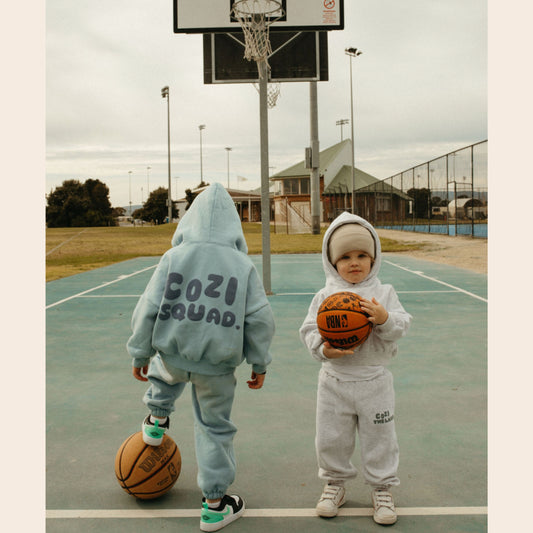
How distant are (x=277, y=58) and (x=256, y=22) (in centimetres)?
125

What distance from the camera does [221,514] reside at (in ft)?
8.67

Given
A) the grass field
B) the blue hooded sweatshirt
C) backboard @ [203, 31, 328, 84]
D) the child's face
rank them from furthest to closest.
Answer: the grass field, backboard @ [203, 31, 328, 84], the child's face, the blue hooded sweatshirt

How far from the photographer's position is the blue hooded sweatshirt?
8.48 ft

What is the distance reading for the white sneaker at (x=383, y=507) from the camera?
265 centimetres

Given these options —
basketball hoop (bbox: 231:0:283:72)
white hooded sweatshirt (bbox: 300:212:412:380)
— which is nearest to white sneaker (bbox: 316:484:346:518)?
white hooded sweatshirt (bbox: 300:212:412:380)

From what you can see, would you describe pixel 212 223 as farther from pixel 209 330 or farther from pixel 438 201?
pixel 438 201

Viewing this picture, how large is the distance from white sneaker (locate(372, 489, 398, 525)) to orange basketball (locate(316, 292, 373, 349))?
2.32ft

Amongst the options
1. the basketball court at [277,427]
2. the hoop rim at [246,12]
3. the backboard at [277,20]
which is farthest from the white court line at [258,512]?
the backboard at [277,20]

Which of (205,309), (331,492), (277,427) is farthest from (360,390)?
(277,427)

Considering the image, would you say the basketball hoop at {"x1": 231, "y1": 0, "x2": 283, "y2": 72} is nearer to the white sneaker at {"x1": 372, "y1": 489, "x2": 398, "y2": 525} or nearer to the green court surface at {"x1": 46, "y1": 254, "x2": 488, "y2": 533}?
the green court surface at {"x1": 46, "y1": 254, "x2": 488, "y2": 533}

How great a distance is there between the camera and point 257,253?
20.7 m

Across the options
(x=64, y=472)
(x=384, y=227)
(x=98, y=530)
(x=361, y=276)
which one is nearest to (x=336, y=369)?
(x=361, y=276)

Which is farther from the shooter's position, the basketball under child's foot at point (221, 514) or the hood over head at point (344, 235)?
the hood over head at point (344, 235)

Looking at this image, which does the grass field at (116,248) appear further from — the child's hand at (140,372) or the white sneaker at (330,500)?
the white sneaker at (330,500)
